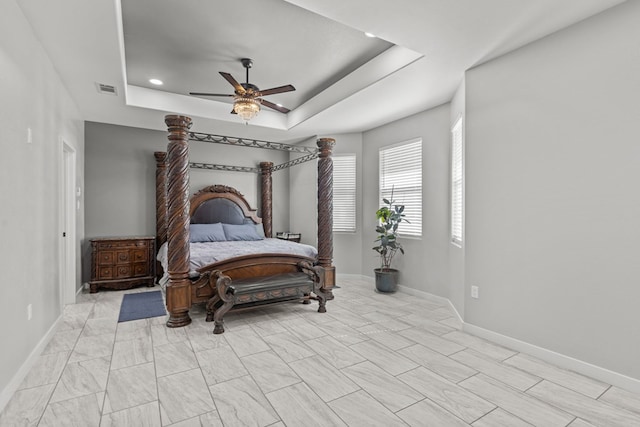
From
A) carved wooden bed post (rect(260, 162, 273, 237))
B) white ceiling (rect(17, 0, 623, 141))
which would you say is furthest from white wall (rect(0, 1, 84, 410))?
carved wooden bed post (rect(260, 162, 273, 237))

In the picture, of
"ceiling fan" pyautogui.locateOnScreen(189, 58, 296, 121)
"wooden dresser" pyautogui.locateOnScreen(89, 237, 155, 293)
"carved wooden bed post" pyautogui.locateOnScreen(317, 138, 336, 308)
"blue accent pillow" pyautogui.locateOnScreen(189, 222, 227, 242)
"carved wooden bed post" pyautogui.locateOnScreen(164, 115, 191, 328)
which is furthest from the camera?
"blue accent pillow" pyautogui.locateOnScreen(189, 222, 227, 242)

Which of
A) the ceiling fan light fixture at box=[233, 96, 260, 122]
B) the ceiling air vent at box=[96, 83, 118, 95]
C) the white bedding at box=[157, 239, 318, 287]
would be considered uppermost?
the ceiling air vent at box=[96, 83, 118, 95]

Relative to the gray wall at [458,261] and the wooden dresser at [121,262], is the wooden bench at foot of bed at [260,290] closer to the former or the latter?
the gray wall at [458,261]

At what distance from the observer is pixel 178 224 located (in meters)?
3.40

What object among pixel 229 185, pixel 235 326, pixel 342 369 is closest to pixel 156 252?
pixel 229 185

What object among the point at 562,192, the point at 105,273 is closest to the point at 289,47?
the point at 562,192

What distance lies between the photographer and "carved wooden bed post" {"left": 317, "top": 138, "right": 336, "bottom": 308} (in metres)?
4.22

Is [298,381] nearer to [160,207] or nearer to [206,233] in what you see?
[206,233]

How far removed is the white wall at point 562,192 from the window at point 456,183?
1.76 feet

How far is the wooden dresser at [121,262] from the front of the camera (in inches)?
187

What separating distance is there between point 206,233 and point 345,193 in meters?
2.57

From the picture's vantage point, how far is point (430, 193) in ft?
15.0

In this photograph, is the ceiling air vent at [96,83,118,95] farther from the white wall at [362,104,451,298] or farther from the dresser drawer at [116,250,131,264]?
the white wall at [362,104,451,298]

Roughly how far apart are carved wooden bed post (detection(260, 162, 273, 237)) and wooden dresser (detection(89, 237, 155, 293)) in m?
2.10
